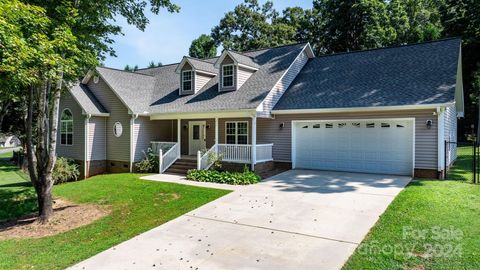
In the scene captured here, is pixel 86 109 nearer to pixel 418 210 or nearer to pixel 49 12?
pixel 49 12

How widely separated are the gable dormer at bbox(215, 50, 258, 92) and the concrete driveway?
7.35 meters

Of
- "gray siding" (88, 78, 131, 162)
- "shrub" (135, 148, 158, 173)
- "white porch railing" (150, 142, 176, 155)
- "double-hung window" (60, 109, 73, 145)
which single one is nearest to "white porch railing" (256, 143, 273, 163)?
"white porch railing" (150, 142, 176, 155)

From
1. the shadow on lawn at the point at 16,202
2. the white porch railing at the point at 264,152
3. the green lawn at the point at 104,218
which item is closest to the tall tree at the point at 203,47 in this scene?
the white porch railing at the point at 264,152

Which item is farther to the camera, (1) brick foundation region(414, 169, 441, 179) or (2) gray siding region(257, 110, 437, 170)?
(2) gray siding region(257, 110, 437, 170)

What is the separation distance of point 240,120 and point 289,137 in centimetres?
272

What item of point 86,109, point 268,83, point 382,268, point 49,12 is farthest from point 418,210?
point 86,109

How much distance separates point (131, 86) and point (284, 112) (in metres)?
9.48

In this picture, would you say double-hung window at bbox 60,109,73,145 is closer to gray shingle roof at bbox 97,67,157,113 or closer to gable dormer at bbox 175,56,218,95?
gray shingle roof at bbox 97,67,157,113

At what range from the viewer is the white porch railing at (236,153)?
14.3m

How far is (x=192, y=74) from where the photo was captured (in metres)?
18.1

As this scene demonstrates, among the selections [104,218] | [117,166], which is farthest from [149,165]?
[104,218]

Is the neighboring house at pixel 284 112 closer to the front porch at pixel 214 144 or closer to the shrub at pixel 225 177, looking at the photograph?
the front porch at pixel 214 144

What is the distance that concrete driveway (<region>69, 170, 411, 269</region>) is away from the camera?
571 centimetres

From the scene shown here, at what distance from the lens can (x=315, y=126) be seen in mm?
14891
